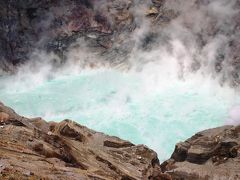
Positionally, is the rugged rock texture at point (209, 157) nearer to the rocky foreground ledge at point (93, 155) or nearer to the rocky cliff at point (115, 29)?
the rocky foreground ledge at point (93, 155)

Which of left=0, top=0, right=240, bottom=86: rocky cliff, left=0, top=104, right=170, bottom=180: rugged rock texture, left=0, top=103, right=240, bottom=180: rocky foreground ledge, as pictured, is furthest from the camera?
left=0, top=0, right=240, bottom=86: rocky cliff

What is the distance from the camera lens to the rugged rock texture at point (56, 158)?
25516mm

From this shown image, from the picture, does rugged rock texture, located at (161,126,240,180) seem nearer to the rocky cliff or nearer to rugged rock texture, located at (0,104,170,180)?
rugged rock texture, located at (0,104,170,180)

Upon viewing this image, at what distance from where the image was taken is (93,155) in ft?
119

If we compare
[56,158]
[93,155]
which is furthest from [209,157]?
[56,158]

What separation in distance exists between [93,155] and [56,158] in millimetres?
6308

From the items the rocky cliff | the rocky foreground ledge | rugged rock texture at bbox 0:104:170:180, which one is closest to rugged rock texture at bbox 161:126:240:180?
the rocky foreground ledge

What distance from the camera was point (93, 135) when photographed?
48781 mm

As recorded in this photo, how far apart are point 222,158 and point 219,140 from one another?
17.9 ft

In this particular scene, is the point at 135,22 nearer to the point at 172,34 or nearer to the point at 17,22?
the point at 172,34

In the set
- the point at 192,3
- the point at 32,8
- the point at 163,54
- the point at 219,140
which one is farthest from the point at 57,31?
the point at 219,140

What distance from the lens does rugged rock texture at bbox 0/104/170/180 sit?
83.7ft

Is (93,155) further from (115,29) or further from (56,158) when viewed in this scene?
(115,29)

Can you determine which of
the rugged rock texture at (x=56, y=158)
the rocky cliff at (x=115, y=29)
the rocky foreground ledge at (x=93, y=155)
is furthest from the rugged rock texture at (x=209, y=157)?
the rocky cliff at (x=115, y=29)
